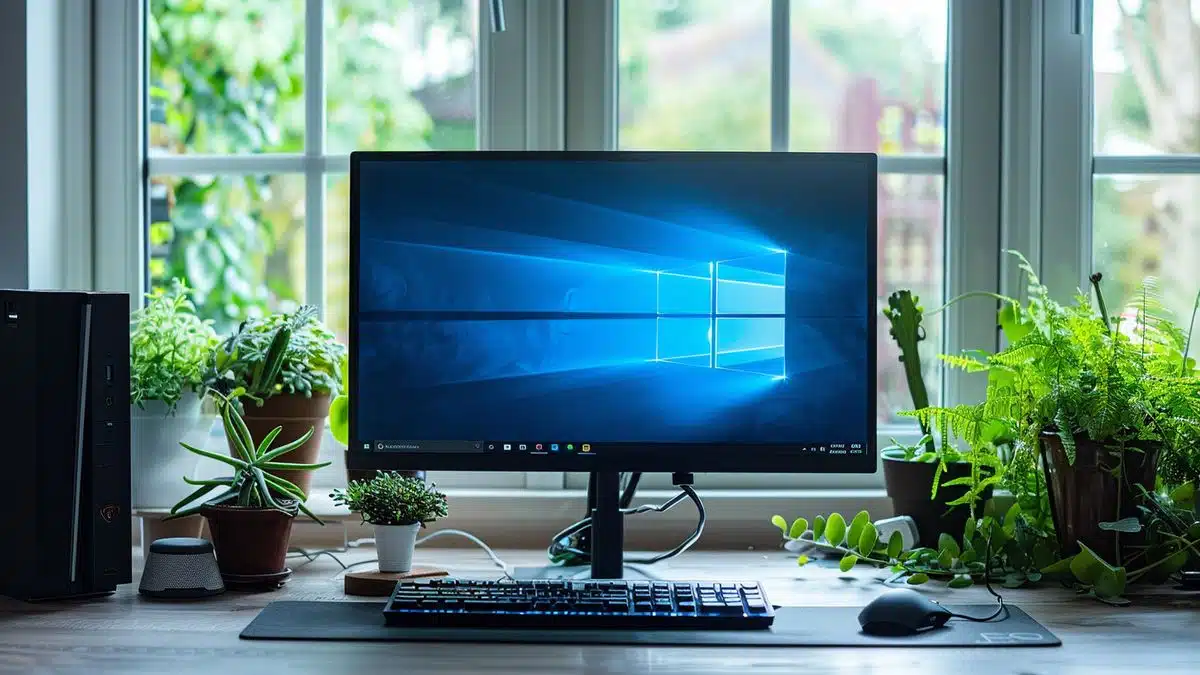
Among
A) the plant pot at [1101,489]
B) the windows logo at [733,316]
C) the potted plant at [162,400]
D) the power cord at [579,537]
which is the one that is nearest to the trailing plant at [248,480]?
the potted plant at [162,400]

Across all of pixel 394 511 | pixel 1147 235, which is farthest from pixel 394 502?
pixel 1147 235

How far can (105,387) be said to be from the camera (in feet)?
4.37

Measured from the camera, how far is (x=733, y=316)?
4.47 ft

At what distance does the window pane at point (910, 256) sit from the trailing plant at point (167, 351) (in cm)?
103

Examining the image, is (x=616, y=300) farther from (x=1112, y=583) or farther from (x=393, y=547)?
(x=1112, y=583)

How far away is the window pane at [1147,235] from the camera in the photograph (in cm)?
176

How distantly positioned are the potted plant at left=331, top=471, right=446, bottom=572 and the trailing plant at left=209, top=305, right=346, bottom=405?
23 centimetres

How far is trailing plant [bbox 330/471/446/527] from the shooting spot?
141 cm

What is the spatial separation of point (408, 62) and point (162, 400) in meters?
0.65

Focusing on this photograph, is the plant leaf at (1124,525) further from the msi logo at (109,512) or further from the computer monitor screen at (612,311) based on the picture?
the msi logo at (109,512)

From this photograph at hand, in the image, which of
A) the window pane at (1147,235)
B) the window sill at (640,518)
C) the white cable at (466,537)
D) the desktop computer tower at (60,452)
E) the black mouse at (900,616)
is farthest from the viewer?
the window pane at (1147,235)

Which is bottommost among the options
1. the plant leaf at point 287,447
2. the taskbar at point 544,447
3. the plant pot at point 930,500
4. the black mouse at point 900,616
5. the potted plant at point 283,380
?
the black mouse at point 900,616

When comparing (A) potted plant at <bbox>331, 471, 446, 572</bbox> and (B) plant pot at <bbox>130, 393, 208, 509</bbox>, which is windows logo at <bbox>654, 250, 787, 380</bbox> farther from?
(B) plant pot at <bbox>130, 393, 208, 509</bbox>

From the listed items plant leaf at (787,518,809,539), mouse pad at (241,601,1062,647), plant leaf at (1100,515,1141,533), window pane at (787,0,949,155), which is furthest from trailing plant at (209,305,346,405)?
plant leaf at (1100,515,1141,533)
